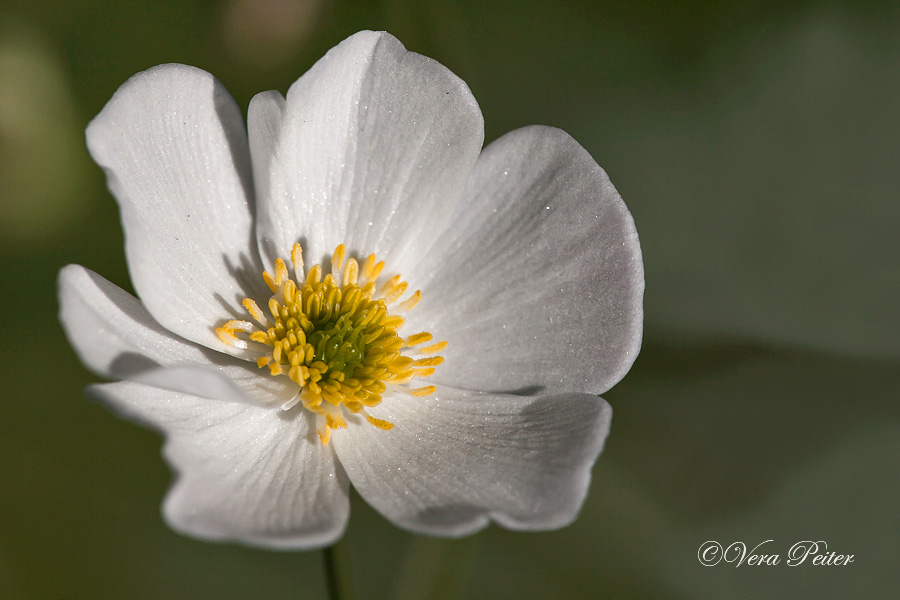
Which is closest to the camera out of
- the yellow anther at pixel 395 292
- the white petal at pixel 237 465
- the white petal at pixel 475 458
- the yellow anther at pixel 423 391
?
the white petal at pixel 237 465

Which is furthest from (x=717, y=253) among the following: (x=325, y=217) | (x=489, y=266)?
(x=325, y=217)

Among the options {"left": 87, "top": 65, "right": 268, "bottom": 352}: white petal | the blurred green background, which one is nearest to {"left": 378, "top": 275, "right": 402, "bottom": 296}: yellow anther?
{"left": 87, "top": 65, "right": 268, "bottom": 352}: white petal

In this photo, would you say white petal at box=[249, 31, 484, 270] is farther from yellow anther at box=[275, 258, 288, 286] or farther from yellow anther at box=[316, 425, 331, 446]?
yellow anther at box=[316, 425, 331, 446]

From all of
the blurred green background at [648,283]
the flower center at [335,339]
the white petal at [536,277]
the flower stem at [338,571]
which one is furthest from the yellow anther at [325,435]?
the blurred green background at [648,283]

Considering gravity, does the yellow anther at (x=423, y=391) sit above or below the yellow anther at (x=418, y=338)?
below

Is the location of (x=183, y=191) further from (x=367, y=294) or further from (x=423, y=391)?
(x=423, y=391)

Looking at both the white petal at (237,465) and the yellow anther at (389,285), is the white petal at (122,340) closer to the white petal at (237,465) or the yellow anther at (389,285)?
the white petal at (237,465)

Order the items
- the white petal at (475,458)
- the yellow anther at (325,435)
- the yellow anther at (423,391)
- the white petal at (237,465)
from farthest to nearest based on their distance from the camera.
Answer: the yellow anther at (423,391)
the yellow anther at (325,435)
the white petal at (475,458)
the white petal at (237,465)
